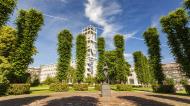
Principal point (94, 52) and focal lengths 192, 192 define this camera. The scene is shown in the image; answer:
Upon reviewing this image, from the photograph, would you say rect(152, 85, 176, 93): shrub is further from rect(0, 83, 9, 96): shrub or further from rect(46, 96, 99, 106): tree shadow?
rect(0, 83, 9, 96): shrub

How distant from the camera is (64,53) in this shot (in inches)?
1470

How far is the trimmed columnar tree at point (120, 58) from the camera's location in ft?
130

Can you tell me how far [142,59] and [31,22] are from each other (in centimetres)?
4380

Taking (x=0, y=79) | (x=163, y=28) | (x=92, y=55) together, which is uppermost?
(x=92, y=55)

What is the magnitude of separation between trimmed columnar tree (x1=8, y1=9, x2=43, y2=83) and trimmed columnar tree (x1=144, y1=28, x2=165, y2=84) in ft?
65.1

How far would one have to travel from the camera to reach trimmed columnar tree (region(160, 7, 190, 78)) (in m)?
28.5

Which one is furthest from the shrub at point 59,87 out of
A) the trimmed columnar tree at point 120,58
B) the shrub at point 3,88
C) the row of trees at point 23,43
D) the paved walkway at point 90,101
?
the trimmed columnar tree at point 120,58

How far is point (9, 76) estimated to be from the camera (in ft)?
97.9

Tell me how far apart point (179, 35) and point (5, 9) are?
24.4 m

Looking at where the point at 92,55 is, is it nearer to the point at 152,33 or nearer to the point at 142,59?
the point at 142,59

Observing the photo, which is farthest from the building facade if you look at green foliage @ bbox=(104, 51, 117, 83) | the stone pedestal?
the stone pedestal

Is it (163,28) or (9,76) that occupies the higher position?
(163,28)

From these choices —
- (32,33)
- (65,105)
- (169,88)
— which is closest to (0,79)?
(32,33)

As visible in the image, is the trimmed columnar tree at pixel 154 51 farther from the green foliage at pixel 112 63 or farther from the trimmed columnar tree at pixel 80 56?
the green foliage at pixel 112 63
